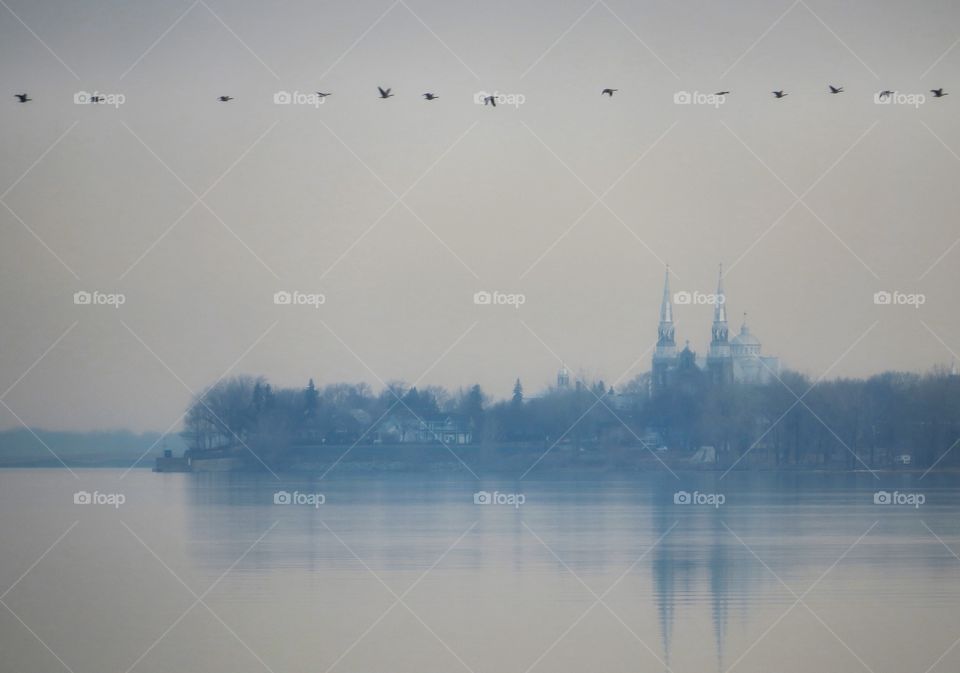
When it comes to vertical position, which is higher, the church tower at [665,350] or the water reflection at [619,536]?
the church tower at [665,350]

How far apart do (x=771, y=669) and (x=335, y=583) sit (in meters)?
5.77

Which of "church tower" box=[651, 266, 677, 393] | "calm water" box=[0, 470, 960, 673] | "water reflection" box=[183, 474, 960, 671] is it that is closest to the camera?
"calm water" box=[0, 470, 960, 673]

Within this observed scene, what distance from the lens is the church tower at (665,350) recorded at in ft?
86.1

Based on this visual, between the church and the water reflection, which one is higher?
the church

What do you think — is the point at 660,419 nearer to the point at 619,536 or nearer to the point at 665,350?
the point at 665,350

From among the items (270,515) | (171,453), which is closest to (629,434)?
(171,453)

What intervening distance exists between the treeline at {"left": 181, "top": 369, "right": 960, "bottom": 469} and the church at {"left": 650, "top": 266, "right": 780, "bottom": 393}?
465 millimetres

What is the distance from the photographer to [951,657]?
44.1 feet

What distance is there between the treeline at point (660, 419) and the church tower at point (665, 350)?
0.55 m

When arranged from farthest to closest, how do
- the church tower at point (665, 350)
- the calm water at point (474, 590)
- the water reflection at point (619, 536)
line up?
the church tower at point (665, 350)
the water reflection at point (619, 536)
the calm water at point (474, 590)

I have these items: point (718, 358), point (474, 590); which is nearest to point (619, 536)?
point (474, 590)

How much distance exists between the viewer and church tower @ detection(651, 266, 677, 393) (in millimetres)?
26244

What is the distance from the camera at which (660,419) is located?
3941 centimetres

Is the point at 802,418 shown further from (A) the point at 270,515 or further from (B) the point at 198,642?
(B) the point at 198,642
